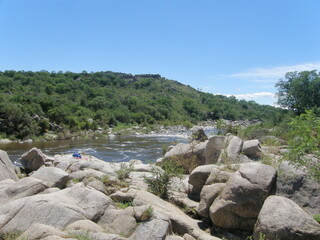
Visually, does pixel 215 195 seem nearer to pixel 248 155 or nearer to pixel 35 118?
pixel 248 155

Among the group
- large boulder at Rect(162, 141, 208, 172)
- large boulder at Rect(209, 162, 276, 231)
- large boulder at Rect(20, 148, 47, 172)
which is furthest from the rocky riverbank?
large boulder at Rect(20, 148, 47, 172)

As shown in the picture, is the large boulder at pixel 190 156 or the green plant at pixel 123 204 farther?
the large boulder at pixel 190 156

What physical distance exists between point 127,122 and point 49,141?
29278 millimetres

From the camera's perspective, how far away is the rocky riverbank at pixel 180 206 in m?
6.78

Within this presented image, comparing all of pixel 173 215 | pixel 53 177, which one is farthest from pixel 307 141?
pixel 53 177

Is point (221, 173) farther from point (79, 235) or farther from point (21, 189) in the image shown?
point (21, 189)

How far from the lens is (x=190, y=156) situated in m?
14.2

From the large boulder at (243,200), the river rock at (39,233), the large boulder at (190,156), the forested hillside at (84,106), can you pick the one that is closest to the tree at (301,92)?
the forested hillside at (84,106)

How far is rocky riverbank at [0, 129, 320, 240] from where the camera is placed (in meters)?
6.78

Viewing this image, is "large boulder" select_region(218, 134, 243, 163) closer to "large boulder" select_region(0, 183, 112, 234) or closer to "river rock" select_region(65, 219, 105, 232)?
"large boulder" select_region(0, 183, 112, 234)

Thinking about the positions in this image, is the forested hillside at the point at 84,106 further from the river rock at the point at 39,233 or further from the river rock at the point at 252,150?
the river rock at the point at 39,233

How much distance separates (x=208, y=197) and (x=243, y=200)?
116 cm

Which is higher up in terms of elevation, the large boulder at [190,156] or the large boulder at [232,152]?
the large boulder at [232,152]

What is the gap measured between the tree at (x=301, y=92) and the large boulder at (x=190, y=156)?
3082 centimetres
